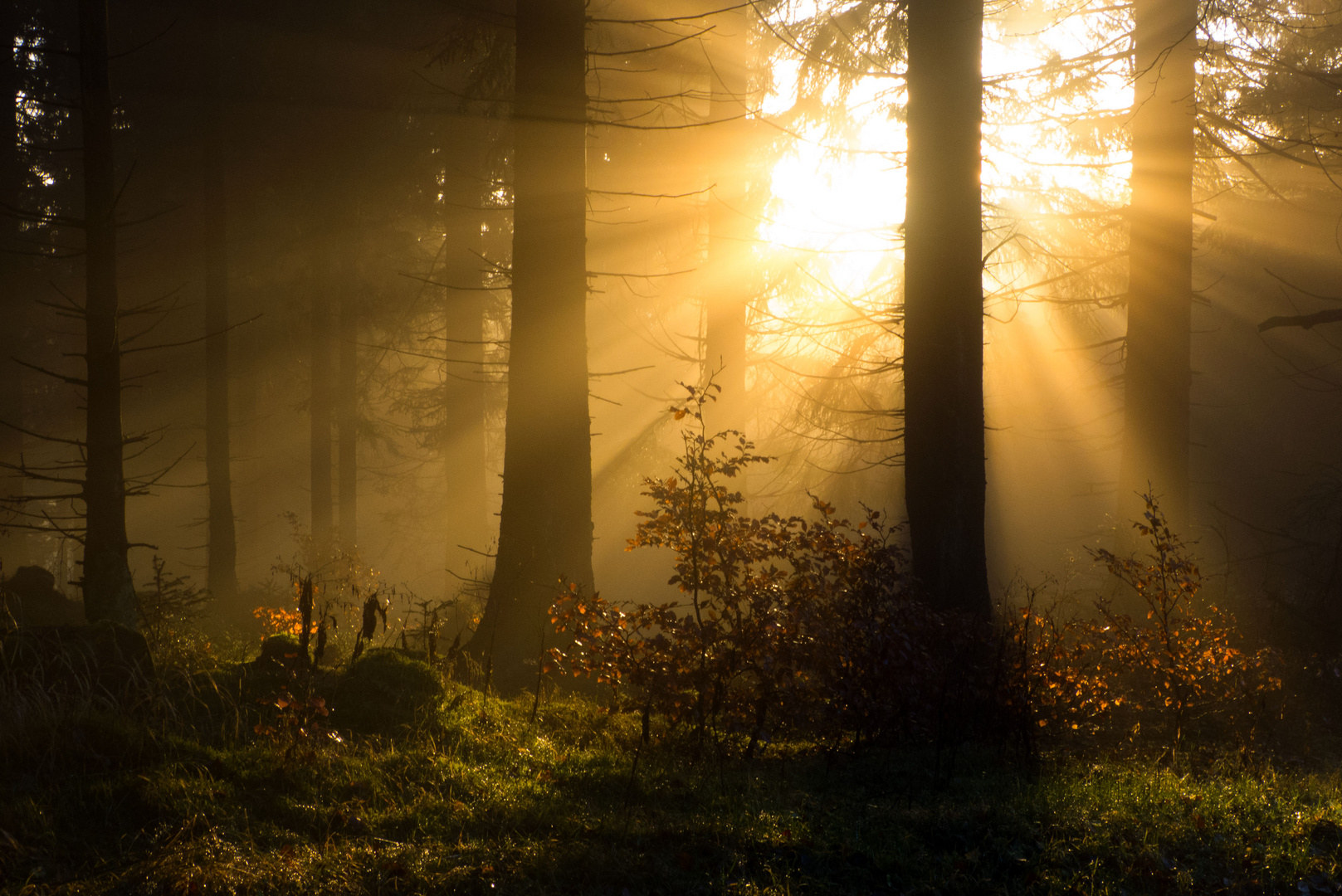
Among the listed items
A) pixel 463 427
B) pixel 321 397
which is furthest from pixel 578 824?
pixel 321 397

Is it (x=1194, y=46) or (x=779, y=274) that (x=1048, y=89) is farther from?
(x=779, y=274)

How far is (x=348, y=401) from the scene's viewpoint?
2045cm

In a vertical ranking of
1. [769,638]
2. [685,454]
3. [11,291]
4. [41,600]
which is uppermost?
[11,291]

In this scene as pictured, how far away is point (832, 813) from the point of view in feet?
14.1

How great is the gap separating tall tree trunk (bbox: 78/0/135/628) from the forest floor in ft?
14.1

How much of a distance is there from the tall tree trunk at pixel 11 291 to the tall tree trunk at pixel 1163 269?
17.9m

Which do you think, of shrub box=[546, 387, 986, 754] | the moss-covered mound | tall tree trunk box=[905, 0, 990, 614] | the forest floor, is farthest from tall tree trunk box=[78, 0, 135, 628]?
tall tree trunk box=[905, 0, 990, 614]

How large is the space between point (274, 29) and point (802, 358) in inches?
486

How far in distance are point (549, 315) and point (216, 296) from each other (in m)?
11.3

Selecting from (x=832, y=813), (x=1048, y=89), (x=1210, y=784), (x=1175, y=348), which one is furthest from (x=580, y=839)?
(x=1048, y=89)

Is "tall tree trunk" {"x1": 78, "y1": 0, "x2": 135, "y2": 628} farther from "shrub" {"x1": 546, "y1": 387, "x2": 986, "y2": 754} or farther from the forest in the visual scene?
"shrub" {"x1": 546, "y1": 387, "x2": 986, "y2": 754}

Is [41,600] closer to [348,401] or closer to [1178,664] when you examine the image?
[348,401]

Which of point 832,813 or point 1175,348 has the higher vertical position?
point 1175,348

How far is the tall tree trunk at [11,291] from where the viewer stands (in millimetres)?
16297
